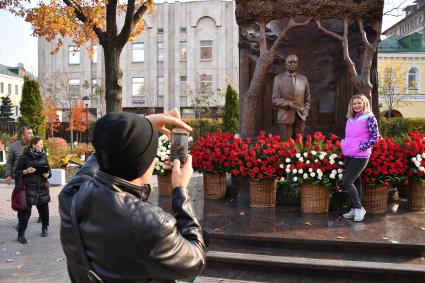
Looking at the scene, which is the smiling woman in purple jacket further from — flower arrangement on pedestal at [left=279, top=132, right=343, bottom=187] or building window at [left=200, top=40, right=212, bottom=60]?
building window at [left=200, top=40, right=212, bottom=60]

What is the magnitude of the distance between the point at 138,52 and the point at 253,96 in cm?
3984

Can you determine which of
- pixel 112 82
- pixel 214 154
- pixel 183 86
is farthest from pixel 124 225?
pixel 183 86

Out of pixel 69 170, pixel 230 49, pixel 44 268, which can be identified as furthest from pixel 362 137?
pixel 230 49

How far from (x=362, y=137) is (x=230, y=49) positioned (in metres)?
39.2

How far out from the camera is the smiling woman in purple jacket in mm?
6148

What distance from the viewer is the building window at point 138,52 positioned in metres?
46.4

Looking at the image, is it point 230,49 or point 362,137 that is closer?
point 362,137

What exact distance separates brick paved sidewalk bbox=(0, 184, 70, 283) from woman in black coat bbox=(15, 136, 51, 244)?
30 centimetres

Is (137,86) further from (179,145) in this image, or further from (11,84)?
(179,145)

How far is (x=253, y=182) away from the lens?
7039 mm

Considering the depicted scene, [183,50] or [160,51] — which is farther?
[160,51]

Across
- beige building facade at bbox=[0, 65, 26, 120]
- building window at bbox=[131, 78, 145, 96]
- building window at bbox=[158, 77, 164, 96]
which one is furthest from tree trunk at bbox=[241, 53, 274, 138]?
beige building facade at bbox=[0, 65, 26, 120]

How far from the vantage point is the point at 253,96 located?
8672 millimetres

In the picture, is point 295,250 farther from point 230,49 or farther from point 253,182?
point 230,49
